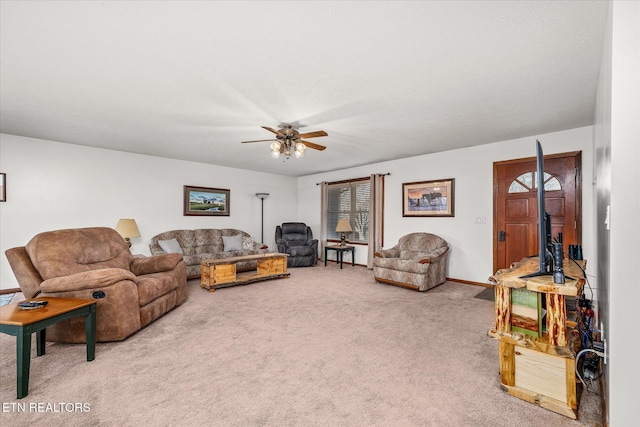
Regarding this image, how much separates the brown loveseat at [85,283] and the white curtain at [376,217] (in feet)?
13.7

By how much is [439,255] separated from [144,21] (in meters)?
4.70

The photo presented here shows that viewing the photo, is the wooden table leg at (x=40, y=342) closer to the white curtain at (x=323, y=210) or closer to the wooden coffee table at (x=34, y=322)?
the wooden coffee table at (x=34, y=322)

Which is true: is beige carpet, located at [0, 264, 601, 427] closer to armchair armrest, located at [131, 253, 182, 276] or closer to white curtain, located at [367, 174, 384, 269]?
armchair armrest, located at [131, 253, 182, 276]

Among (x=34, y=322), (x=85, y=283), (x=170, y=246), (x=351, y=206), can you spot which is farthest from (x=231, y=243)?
(x=34, y=322)

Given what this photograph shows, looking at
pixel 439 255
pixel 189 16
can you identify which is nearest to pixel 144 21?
pixel 189 16

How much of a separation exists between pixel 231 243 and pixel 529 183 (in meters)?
5.51

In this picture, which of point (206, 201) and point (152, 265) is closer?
point (152, 265)

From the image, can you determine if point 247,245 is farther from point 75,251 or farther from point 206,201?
point 75,251

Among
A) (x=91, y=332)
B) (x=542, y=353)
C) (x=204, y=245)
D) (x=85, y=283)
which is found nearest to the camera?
(x=542, y=353)

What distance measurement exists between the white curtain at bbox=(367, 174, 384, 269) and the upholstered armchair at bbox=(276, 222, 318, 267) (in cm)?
133

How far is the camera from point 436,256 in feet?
15.7

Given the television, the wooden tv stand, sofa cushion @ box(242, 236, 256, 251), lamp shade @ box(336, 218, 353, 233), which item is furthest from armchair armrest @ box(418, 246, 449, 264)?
sofa cushion @ box(242, 236, 256, 251)

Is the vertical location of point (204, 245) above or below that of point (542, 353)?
above

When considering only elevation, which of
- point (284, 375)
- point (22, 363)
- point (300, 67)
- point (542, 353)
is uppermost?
point (300, 67)
